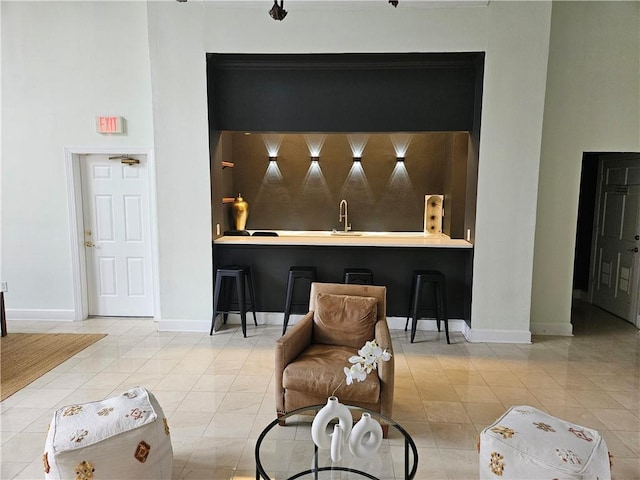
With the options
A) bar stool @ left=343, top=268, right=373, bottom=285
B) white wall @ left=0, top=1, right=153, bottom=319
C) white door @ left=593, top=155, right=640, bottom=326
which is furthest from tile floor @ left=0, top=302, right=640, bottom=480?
white wall @ left=0, top=1, right=153, bottom=319

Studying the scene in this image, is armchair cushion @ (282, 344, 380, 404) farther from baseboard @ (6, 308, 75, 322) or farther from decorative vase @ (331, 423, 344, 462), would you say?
baseboard @ (6, 308, 75, 322)

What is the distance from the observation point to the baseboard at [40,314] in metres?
5.19

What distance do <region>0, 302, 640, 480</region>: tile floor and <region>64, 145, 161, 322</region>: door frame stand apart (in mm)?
379

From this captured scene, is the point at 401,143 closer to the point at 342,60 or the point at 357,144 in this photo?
the point at 357,144

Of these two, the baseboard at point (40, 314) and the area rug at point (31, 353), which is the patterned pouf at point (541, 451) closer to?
the area rug at point (31, 353)

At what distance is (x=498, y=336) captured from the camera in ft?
14.9

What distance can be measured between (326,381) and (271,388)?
3.17 feet

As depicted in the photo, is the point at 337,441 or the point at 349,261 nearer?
the point at 337,441

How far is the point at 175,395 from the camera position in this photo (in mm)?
3320

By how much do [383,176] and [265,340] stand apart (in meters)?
2.86

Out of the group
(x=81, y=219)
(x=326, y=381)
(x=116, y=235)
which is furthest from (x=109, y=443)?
(x=81, y=219)

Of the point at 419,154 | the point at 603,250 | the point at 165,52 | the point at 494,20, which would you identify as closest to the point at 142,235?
the point at 165,52

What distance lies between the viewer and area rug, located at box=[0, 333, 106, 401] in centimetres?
358

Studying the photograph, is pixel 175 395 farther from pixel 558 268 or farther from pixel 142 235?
pixel 558 268
